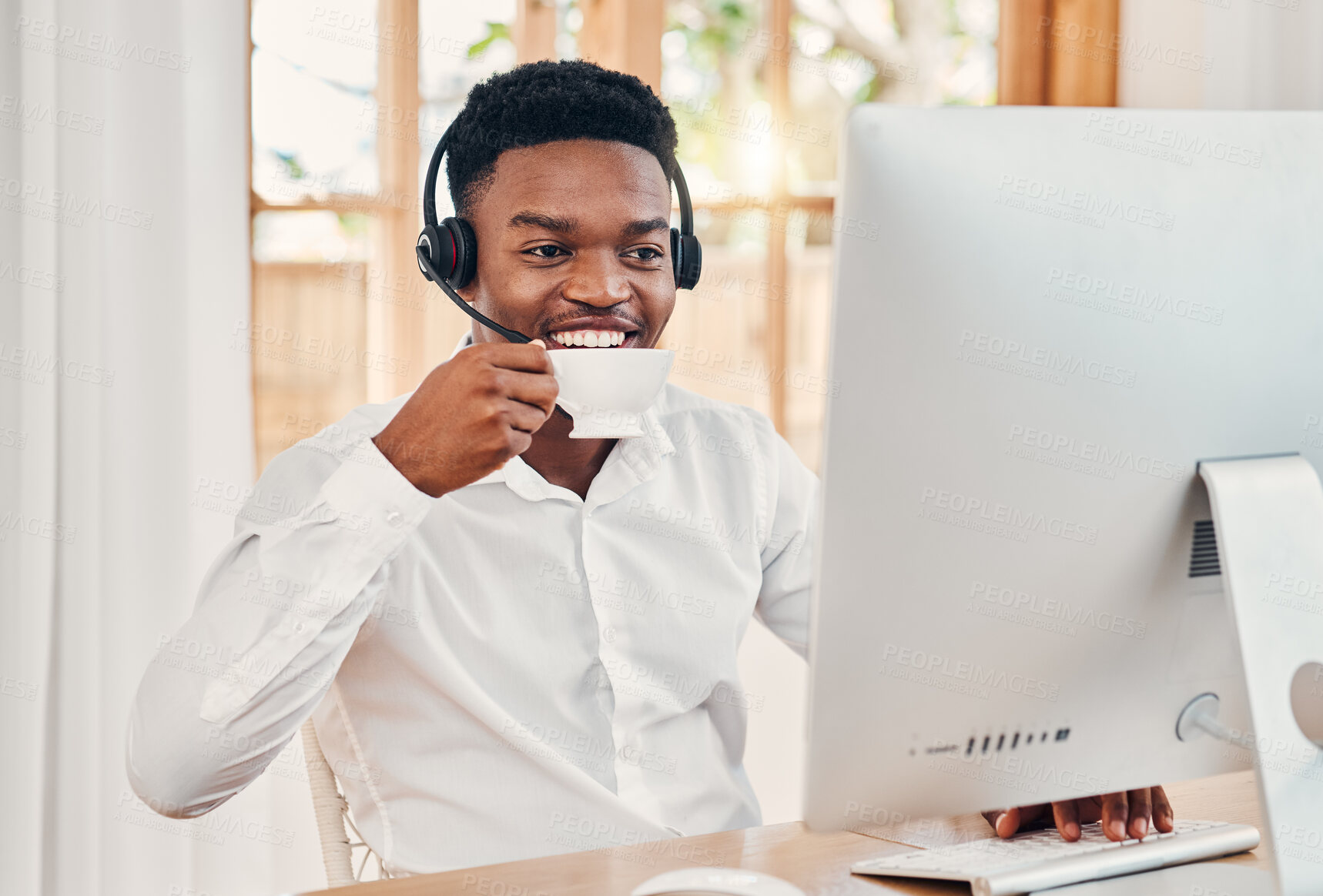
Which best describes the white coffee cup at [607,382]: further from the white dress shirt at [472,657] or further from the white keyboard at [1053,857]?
the white keyboard at [1053,857]

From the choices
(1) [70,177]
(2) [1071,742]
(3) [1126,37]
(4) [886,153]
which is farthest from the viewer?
(3) [1126,37]

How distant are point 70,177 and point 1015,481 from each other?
1.42 metres

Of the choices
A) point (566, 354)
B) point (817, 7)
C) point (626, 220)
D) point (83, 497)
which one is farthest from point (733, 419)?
point (817, 7)

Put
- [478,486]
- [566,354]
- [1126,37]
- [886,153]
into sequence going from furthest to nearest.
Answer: [1126,37], [478,486], [566,354], [886,153]

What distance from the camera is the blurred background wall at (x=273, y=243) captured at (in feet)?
4.89

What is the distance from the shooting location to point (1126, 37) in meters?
2.20

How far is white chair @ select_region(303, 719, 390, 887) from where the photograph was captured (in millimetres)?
1010

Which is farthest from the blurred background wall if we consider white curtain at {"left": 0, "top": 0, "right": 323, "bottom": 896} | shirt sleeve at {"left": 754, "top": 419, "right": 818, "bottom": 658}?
shirt sleeve at {"left": 754, "top": 419, "right": 818, "bottom": 658}

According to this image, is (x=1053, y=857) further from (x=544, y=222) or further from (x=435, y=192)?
(x=435, y=192)

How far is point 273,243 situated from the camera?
1.85 m

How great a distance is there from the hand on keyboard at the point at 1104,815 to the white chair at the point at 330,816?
59cm

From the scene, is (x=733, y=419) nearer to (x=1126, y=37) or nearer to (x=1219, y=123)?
(x=1219, y=123)

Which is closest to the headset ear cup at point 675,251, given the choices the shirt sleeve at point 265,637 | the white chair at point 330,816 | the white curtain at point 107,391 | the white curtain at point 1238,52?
the shirt sleeve at point 265,637

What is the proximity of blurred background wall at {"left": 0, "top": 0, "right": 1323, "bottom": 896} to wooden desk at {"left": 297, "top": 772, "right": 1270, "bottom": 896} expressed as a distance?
0.79 m
